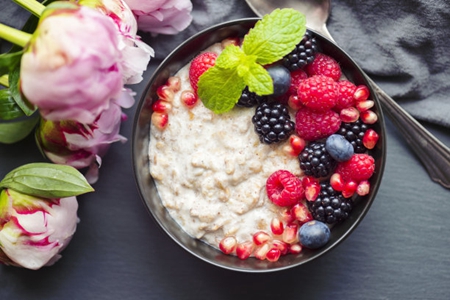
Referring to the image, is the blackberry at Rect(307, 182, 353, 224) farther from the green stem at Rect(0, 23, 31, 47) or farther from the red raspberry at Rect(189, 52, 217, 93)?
the green stem at Rect(0, 23, 31, 47)

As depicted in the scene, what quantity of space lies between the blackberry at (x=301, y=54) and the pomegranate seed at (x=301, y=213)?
38 centimetres

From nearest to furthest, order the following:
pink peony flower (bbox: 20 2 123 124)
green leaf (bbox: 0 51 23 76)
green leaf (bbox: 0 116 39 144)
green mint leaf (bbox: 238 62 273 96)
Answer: pink peony flower (bbox: 20 2 123 124) → green leaf (bbox: 0 51 23 76) → green mint leaf (bbox: 238 62 273 96) → green leaf (bbox: 0 116 39 144)

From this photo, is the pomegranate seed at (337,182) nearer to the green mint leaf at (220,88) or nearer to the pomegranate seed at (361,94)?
the pomegranate seed at (361,94)

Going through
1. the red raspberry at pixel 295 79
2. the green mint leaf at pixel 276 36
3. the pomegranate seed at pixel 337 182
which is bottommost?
the pomegranate seed at pixel 337 182

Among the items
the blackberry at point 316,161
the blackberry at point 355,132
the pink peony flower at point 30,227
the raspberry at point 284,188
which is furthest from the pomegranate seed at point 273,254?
the pink peony flower at point 30,227

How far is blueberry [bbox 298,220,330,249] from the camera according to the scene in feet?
5.35

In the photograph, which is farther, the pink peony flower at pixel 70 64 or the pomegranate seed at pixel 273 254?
the pomegranate seed at pixel 273 254

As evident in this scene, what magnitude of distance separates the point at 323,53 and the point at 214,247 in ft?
2.11

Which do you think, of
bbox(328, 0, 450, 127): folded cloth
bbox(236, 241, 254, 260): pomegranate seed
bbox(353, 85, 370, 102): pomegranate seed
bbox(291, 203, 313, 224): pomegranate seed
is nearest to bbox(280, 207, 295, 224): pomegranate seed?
bbox(291, 203, 313, 224): pomegranate seed

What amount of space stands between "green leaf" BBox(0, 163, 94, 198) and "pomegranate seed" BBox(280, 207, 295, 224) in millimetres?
540

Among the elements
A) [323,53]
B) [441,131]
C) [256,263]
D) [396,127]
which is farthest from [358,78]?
[256,263]

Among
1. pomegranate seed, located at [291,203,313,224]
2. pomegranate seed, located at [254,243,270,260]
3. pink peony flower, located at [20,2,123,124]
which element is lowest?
pomegranate seed, located at [254,243,270,260]

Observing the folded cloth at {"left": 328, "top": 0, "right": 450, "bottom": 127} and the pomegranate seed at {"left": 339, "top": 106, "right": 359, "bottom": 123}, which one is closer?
the pomegranate seed at {"left": 339, "top": 106, "right": 359, "bottom": 123}

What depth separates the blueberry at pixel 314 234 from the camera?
64.2 inches
